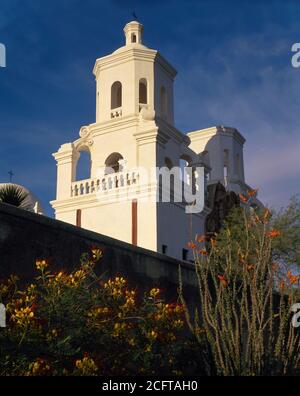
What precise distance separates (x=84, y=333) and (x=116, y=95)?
65.1ft

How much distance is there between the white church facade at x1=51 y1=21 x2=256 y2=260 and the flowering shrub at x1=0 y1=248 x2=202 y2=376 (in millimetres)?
12918

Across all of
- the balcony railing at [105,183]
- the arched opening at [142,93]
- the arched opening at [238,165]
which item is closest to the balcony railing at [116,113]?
the arched opening at [142,93]

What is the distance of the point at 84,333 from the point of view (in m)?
5.98

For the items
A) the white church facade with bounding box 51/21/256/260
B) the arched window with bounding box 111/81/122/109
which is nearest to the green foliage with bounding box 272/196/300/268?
the white church facade with bounding box 51/21/256/260

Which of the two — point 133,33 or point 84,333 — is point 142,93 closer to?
point 133,33

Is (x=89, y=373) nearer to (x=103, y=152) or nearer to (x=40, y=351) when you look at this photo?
(x=40, y=351)

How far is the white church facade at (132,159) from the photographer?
20.4m

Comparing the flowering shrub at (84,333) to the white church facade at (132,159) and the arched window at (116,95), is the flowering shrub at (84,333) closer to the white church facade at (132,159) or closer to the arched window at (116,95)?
the white church facade at (132,159)

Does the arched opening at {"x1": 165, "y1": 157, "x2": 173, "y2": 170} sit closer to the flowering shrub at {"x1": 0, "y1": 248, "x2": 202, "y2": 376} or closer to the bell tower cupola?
the bell tower cupola

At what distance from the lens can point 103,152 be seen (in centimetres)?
2342

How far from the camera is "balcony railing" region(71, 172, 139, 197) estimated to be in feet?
68.1

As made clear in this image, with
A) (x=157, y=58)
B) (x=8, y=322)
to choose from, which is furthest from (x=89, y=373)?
(x=157, y=58)

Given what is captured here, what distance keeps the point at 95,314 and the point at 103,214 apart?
50.2 ft

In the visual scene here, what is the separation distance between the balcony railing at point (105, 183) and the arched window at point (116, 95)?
4.05 meters
